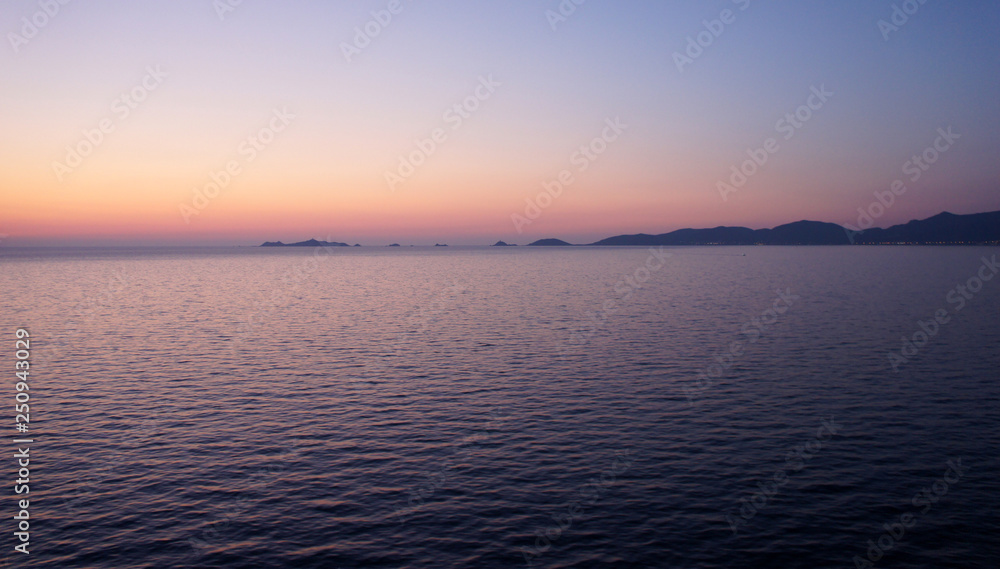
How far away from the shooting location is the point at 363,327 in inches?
3246

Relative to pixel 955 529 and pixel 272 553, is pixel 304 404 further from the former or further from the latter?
pixel 955 529

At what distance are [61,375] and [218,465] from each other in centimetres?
3036

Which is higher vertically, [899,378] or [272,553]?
[899,378]

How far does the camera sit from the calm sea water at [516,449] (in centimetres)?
2414

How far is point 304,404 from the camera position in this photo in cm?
4372

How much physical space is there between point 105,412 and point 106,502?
54.5 ft

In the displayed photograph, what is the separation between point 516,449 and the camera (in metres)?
34.3

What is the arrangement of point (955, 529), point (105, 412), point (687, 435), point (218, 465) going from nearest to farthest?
point (955, 529) → point (218, 465) → point (687, 435) → point (105, 412)

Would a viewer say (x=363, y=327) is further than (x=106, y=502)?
Yes

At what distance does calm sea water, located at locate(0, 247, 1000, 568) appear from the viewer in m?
24.1

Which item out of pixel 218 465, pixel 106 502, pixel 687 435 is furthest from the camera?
pixel 687 435

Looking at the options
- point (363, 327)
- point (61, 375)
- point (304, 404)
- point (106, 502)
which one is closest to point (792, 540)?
point (106, 502)

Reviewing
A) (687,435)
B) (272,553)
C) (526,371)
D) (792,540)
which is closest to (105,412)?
(272,553)

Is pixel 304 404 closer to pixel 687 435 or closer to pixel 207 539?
pixel 207 539
